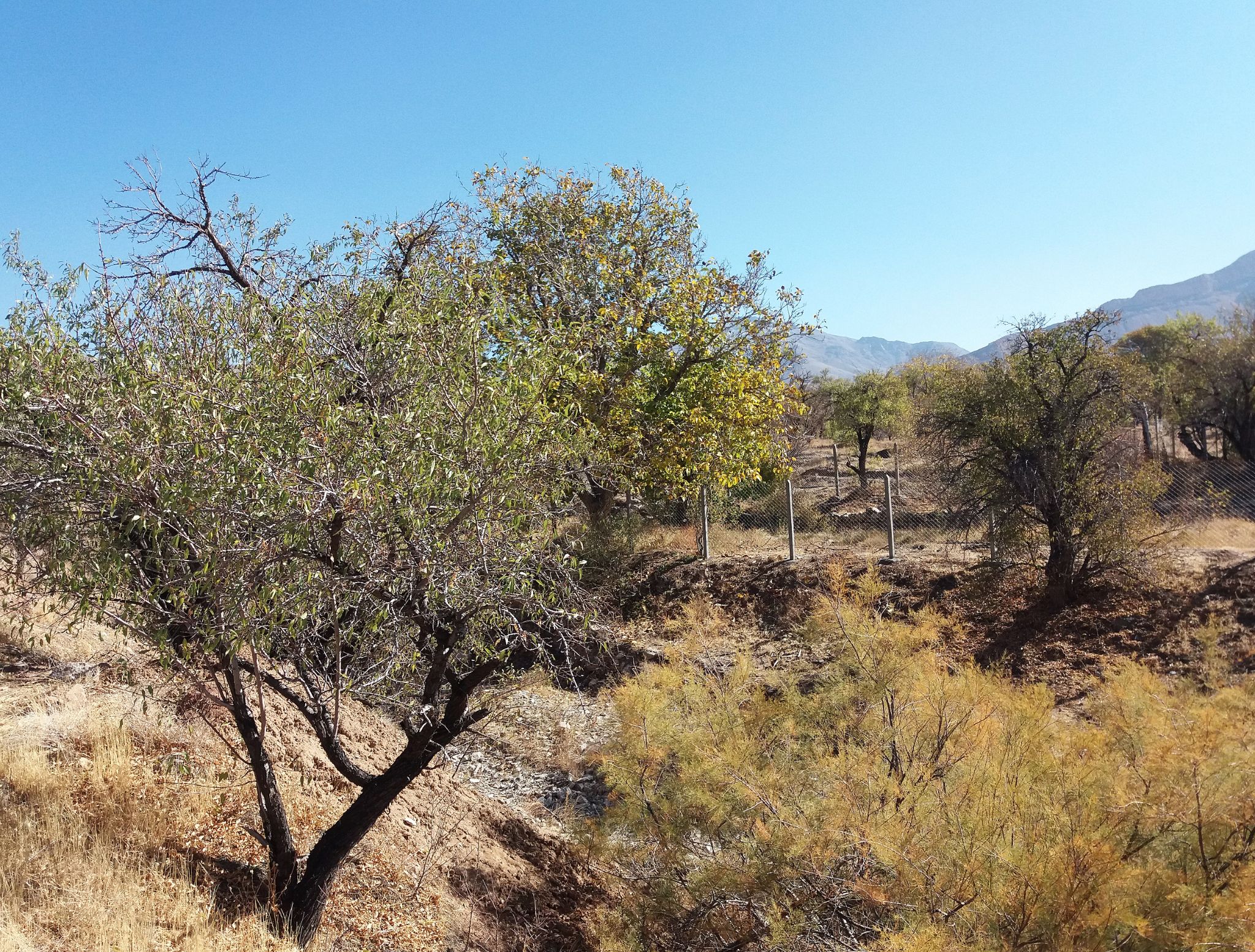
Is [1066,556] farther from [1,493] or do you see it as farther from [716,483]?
[1,493]

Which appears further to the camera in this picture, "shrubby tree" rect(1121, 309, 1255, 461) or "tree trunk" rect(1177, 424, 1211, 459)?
"tree trunk" rect(1177, 424, 1211, 459)

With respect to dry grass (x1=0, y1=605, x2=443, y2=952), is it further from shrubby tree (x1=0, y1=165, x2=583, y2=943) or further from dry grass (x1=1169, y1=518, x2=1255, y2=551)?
dry grass (x1=1169, y1=518, x2=1255, y2=551)

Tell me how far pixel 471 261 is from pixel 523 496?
3.07 m

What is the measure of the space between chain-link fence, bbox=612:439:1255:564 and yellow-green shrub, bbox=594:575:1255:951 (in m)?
6.76

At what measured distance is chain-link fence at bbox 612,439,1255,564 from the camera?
43.9 feet

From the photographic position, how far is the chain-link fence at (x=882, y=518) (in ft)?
43.9

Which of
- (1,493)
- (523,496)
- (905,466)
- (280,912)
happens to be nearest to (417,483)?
(523,496)

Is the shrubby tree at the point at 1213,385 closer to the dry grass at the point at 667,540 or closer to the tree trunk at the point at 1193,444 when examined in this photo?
the tree trunk at the point at 1193,444

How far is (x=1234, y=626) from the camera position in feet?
33.1

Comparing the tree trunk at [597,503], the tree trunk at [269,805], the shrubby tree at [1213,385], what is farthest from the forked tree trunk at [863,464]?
the tree trunk at [269,805]

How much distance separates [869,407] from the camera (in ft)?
103

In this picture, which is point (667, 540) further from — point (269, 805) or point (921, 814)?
point (921, 814)

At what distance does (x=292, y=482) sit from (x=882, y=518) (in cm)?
1657

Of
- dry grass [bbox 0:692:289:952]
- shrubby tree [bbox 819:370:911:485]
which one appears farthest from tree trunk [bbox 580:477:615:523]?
shrubby tree [bbox 819:370:911:485]
